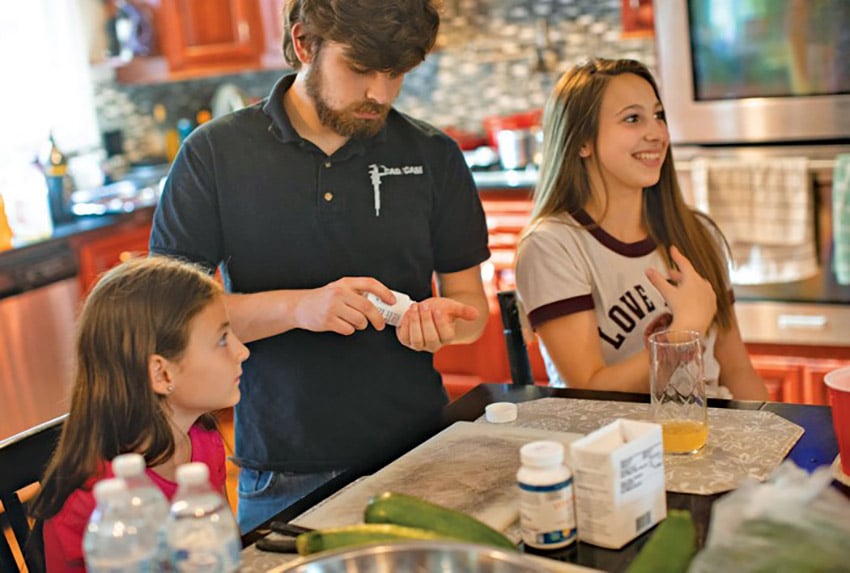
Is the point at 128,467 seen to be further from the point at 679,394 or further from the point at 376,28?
the point at 376,28

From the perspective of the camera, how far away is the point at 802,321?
3408 mm

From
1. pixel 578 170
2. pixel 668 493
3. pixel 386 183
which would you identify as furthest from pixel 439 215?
pixel 668 493

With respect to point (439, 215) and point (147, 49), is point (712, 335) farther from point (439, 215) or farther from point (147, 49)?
point (147, 49)

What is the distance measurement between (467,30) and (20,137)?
178 cm

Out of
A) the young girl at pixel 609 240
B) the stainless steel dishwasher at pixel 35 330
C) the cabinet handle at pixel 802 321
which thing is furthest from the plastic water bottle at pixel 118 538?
the cabinet handle at pixel 802 321

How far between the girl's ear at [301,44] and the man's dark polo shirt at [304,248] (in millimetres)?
88

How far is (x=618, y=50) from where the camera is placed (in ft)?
13.8

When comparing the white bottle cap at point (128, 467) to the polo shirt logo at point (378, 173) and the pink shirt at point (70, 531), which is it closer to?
the pink shirt at point (70, 531)

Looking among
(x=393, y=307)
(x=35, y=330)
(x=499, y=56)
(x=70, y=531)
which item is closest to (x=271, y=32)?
(x=499, y=56)

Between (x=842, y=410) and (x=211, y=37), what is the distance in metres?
3.62

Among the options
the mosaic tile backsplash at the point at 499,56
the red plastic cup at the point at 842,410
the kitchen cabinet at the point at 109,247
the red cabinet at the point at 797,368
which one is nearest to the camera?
the red plastic cup at the point at 842,410

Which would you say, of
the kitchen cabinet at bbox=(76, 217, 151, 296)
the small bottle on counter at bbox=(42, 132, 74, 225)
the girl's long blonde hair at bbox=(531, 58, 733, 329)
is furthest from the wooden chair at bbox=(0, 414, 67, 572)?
the small bottle on counter at bbox=(42, 132, 74, 225)

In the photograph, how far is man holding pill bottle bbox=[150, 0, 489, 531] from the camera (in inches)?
75.0

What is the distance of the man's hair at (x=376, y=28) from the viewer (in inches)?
71.3
